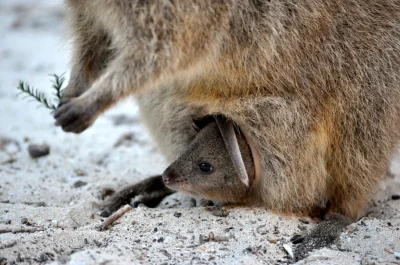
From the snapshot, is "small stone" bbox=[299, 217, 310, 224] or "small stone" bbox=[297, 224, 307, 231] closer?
"small stone" bbox=[297, 224, 307, 231]

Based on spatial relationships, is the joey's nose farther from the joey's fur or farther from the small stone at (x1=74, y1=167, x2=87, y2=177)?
the small stone at (x1=74, y1=167, x2=87, y2=177)

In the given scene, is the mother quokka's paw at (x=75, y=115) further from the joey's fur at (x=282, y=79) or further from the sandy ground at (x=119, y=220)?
the sandy ground at (x=119, y=220)

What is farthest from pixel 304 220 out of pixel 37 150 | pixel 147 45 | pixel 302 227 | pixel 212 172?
pixel 37 150

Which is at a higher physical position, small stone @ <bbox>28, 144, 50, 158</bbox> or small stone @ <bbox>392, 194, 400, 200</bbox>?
small stone @ <bbox>28, 144, 50, 158</bbox>

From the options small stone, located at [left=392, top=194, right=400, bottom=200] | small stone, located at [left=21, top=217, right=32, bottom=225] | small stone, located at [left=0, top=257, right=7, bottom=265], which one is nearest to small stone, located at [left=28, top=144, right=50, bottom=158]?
small stone, located at [left=21, top=217, right=32, bottom=225]

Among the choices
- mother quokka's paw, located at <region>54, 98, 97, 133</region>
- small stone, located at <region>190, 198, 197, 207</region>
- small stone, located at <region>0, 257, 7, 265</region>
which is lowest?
small stone, located at <region>0, 257, 7, 265</region>

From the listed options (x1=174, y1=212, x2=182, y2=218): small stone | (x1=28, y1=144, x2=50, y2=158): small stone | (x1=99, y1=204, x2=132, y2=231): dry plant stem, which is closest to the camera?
(x1=99, y1=204, x2=132, y2=231): dry plant stem

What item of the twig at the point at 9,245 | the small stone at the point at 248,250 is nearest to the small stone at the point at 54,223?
the twig at the point at 9,245
